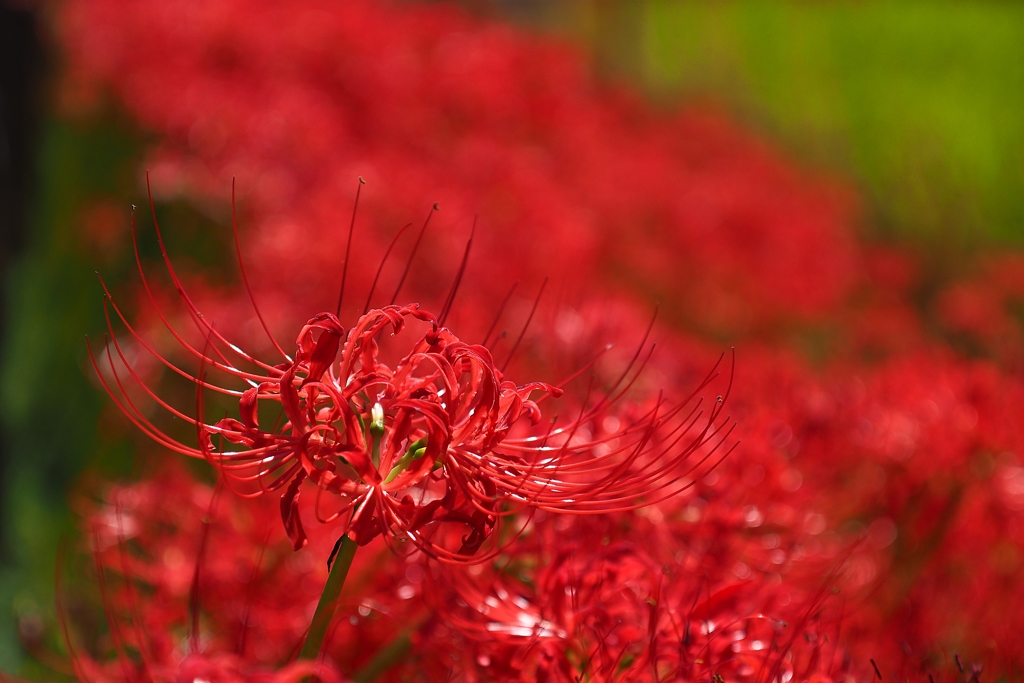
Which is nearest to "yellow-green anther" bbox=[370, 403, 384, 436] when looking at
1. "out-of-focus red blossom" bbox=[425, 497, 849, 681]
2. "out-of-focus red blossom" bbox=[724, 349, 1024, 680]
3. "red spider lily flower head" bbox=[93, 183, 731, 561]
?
"red spider lily flower head" bbox=[93, 183, 731, 561]

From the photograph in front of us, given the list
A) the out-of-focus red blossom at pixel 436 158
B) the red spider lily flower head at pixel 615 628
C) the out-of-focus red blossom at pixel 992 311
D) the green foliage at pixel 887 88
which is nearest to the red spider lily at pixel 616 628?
the red spider lily flower head at pixel 615 628

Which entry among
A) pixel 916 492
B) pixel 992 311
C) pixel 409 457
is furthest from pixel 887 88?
pixel 409 457

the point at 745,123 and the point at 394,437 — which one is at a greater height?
the point at 394,437

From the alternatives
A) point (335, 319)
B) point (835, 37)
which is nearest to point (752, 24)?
point (835, 37)

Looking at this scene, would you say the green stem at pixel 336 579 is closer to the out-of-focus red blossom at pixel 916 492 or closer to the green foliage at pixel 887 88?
the out-of-focus red blossom at pixel 916 492

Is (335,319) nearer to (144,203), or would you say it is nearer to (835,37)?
(144,203)

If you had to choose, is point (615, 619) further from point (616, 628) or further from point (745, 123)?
point (745, 123)

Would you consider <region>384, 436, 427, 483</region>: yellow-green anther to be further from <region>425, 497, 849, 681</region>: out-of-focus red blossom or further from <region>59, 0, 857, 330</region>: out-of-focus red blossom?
<region>59, 0, 857, 330</region>: out-of-focus red blossom
